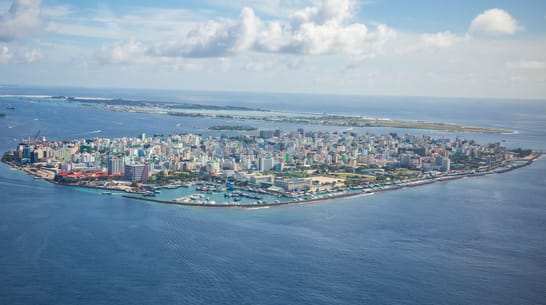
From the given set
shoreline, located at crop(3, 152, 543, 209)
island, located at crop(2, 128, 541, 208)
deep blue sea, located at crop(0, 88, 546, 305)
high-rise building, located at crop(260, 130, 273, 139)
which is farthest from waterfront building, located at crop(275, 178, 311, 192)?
high-rise building, located at crop(260, 130, 273, 139)

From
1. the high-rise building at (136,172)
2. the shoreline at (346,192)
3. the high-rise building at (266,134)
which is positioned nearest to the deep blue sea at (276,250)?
the shoreline at (346,192)

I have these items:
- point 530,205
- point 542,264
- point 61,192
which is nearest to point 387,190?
point 530,205

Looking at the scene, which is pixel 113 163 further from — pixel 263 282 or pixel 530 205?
pixel 530 205

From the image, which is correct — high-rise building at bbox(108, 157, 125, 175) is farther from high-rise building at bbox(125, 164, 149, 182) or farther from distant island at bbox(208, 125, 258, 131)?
distant island at bbox(208, 125, 258, 131)

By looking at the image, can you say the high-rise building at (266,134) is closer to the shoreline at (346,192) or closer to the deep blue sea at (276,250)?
the shoreline at (346,192)

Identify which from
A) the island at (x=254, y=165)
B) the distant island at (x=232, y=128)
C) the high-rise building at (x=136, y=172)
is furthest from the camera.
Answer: the distant island at (x=232, y=128)

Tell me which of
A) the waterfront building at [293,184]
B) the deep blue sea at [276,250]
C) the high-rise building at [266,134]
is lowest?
the deep blue sea at [276,250]
